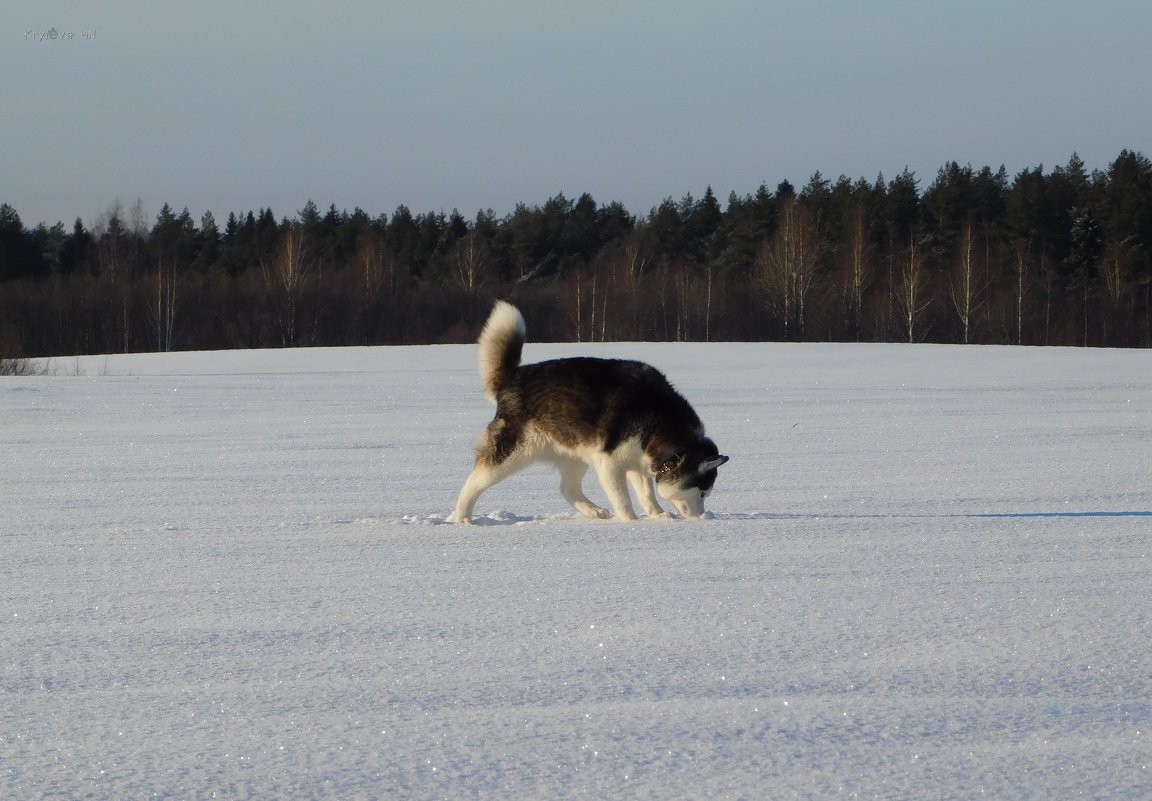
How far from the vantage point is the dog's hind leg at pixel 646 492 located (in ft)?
18.2

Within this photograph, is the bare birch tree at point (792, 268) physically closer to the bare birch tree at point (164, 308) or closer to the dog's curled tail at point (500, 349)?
the bare birch tree at point (164, 308)

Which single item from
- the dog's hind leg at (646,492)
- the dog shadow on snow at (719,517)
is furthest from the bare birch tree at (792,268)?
the dog's hind leg at (646,492)

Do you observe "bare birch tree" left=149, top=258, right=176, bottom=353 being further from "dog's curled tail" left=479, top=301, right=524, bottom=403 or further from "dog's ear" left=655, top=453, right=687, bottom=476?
"dog's ear" left=655, top=453, right=687, bottom=476

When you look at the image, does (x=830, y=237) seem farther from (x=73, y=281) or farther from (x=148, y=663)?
(x=148, y=663)

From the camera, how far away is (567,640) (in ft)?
9.89

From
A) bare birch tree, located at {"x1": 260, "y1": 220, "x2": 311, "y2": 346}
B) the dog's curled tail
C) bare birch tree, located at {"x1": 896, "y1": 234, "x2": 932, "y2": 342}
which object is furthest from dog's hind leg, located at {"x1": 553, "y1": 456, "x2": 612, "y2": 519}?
bare birch tree, located at {"x1": 260, "y1": 220, "x2": 311, "y2": 346}

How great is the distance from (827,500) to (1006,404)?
26.6ft

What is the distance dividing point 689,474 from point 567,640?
8.06ft

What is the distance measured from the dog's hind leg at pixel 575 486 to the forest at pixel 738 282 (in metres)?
36.7

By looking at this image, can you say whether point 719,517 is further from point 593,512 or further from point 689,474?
point 593,512

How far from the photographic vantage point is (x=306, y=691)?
2.56m

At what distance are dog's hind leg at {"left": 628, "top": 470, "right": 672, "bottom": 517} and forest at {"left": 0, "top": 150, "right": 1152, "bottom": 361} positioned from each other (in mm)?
36701

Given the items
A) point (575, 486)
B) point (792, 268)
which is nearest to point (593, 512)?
point (575, 486)

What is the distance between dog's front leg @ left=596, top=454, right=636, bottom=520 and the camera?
530 cm
